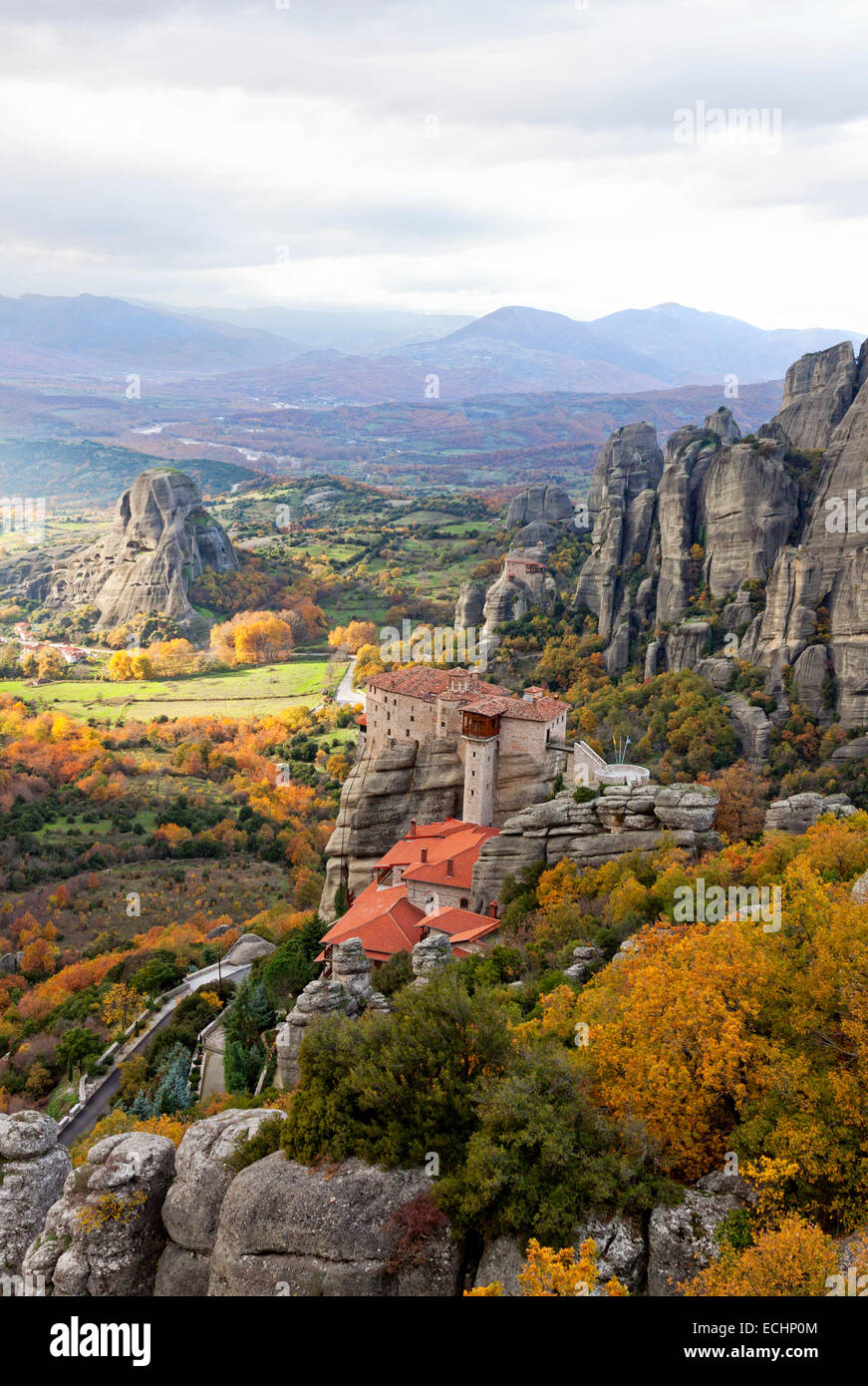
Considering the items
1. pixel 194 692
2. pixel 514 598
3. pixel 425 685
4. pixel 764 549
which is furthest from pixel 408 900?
pixel 194 692

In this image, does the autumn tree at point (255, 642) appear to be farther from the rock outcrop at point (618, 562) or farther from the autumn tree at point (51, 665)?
the rock outcrop at point (618, 562)

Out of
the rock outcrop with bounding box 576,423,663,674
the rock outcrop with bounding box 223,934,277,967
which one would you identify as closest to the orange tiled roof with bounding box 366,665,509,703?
the rock outcrop with bounding box 223,934,277,967

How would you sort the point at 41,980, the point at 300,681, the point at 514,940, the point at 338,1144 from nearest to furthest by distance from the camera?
the point at 338,1144 < the point at 514,940 < the point at 41,980 < the point at 300,681

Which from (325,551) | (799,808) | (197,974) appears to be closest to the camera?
(799,808)

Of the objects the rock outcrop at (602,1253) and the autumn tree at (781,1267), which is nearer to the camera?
the autumn tree at (781,1267)

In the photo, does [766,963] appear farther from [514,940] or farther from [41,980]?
[41,980]

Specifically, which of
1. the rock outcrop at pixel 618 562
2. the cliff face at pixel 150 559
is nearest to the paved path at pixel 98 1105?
the rock outcrop at pixel 618 562

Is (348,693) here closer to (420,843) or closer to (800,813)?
(420,843)
